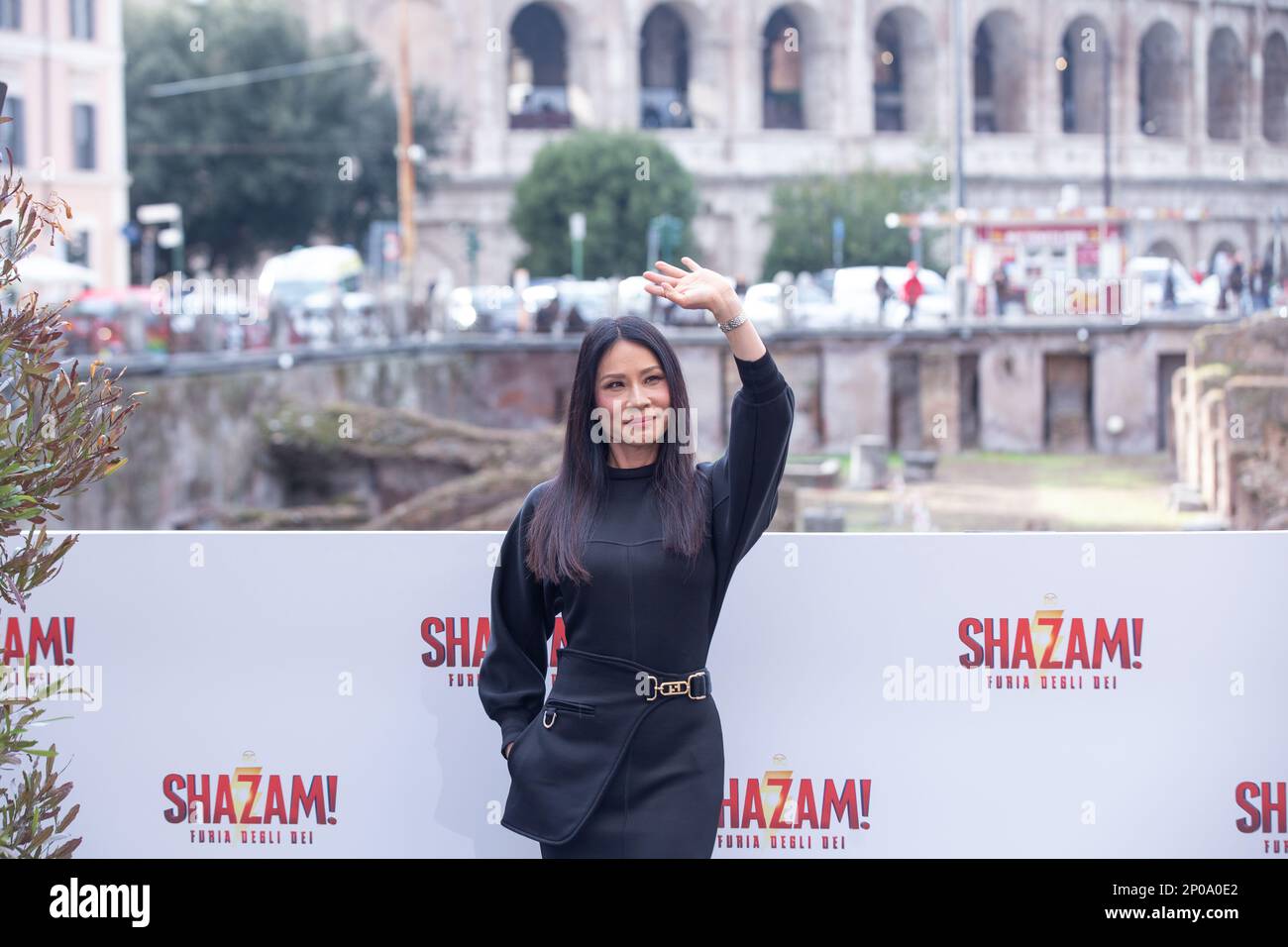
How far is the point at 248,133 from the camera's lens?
4734cm

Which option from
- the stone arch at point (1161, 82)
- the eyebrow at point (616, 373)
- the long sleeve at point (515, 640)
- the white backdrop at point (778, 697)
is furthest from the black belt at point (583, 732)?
the stone arch at point (1161, 82)

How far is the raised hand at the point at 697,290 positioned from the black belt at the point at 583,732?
76cm

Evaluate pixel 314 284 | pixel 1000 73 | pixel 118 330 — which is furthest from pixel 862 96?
pixel 118 330

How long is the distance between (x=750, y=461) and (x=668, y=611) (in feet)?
1.20

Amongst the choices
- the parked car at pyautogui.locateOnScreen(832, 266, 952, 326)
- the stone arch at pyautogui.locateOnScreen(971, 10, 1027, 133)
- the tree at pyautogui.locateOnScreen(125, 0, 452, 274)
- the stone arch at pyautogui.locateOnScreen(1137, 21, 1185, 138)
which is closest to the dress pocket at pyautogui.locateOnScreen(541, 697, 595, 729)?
the parked car at pyautogui.locateOnScreen(832, 266, 952, 326)

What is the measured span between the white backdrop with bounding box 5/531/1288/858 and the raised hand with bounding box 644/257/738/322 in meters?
1.15

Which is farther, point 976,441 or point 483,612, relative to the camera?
point 976,441

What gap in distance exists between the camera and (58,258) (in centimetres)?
3441

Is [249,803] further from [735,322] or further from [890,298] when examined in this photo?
[890,298]

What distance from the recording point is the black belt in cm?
394

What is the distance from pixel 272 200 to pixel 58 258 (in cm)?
1334

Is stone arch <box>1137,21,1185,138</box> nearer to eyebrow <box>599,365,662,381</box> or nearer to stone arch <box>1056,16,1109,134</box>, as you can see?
stone arch <box>1056,16,1109,134</box>
